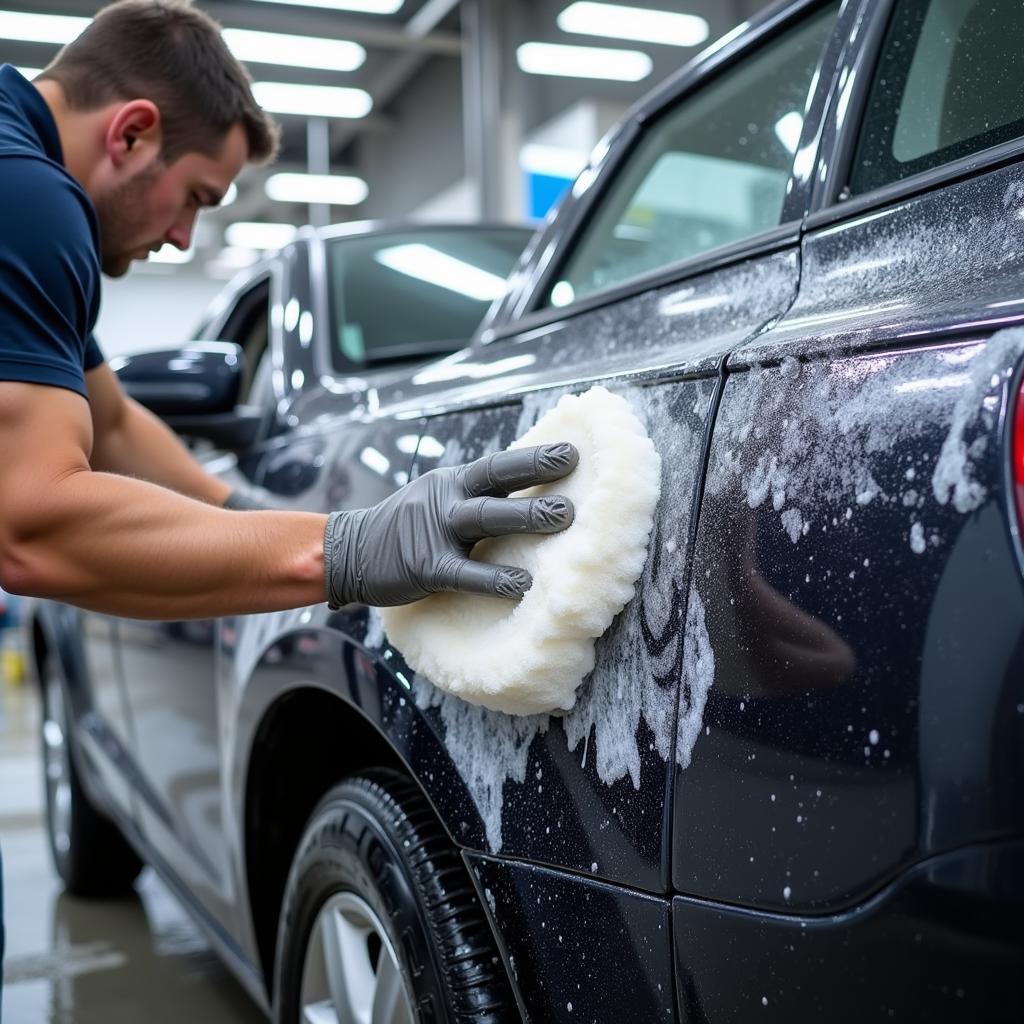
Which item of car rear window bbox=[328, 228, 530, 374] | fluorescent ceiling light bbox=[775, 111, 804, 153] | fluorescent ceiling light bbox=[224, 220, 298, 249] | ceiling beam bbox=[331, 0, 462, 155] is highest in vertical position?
ceiling beam bbox=[331, 0, 462, 155]

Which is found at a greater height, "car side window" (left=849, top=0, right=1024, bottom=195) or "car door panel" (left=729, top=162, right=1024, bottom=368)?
"car side window" (left=849, top=0, right=1024, bottom=195)

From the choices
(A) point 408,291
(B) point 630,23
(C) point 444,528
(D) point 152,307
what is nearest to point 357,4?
(B) point 630,23

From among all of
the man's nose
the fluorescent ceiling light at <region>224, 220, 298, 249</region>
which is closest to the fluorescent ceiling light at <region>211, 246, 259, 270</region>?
the fluorescent ceiling light at <region>224, 220, 298, 249</region>

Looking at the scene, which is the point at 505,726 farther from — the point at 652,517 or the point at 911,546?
the point at 911,546

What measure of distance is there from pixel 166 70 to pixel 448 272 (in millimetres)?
879

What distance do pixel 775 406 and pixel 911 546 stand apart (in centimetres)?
16

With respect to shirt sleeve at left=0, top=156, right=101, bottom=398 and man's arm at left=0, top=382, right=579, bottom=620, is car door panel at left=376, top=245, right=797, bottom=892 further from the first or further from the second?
shirt sleeve at left=0, top=156, right=101, bottom=398

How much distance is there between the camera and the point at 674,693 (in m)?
0.83

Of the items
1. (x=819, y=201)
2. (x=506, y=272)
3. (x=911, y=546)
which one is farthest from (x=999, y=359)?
(x=506, y=272)

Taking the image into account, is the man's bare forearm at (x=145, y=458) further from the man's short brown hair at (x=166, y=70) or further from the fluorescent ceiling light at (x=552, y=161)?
the fluorescent ceiling light at (x=552, y=161)

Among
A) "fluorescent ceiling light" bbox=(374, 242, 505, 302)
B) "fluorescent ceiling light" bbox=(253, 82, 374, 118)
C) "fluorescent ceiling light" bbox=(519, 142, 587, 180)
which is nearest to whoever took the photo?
"fluorescent ceiling light" bbox=(374, 242, 505, 302)

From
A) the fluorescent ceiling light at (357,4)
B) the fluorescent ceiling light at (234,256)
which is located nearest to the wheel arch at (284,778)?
the fluorescent ceiling light at (357,4)

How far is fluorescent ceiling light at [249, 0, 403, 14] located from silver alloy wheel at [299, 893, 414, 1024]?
313 inches

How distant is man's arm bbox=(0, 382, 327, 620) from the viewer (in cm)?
112
